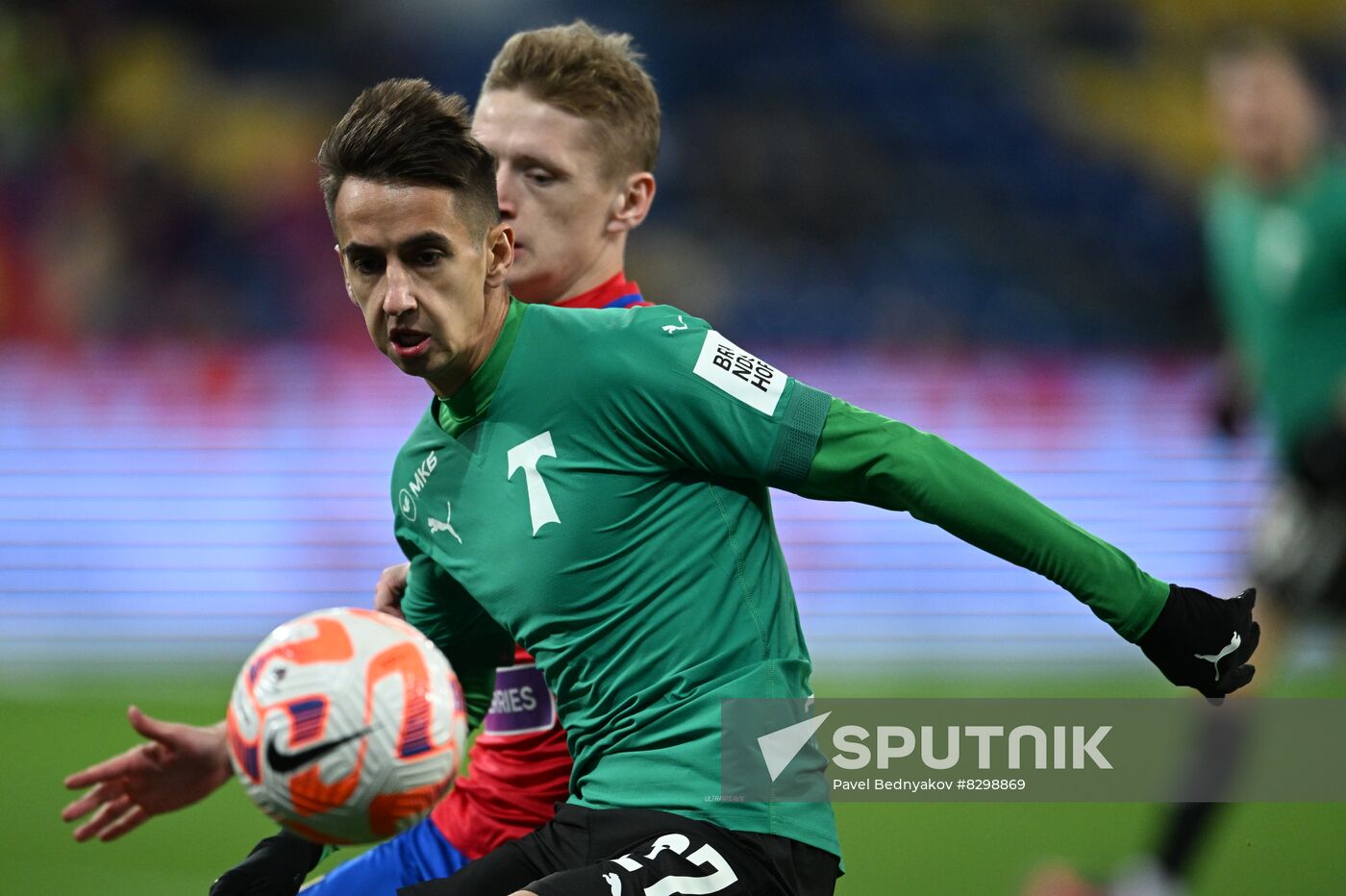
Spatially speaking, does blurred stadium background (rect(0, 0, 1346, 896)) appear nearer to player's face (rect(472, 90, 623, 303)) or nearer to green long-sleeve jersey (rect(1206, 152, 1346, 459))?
green long-sleeve jersey (rect(1206, 152, 1346, 459))

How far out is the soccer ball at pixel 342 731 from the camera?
8.68 ft

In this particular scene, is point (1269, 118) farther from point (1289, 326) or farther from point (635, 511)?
point (635, 511)

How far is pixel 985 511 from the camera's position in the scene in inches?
112

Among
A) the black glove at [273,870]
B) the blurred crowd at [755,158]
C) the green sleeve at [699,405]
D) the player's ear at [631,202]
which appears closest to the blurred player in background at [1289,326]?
the player's ear at [631,202]

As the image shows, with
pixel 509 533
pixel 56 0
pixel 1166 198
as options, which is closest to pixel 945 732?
pixel 509 533

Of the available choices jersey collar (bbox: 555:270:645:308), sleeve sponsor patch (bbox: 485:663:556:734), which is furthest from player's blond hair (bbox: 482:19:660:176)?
sleeve sponsor patch (bbox: 485:663:556:734)

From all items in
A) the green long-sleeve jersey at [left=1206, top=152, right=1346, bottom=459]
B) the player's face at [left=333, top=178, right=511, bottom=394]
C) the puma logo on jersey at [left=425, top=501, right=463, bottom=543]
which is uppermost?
the green long-sleeve jersey at [left=1206, top=152, right=1346, bottom=459]

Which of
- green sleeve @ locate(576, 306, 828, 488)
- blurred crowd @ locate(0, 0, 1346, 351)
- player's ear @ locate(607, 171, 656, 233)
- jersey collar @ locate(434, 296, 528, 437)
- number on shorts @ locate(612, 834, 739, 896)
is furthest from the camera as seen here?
blurred crowd @ locate(0, 0, 1346, 351)

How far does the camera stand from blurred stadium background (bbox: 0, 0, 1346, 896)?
427 inches

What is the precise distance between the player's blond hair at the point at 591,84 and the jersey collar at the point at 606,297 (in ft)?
0.93

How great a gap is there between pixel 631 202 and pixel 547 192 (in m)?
0.27

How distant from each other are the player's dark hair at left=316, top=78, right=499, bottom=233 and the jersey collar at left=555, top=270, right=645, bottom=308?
77 centimetres

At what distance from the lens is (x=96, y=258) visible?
529 inches

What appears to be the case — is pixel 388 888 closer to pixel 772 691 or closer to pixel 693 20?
pixel 772 691
